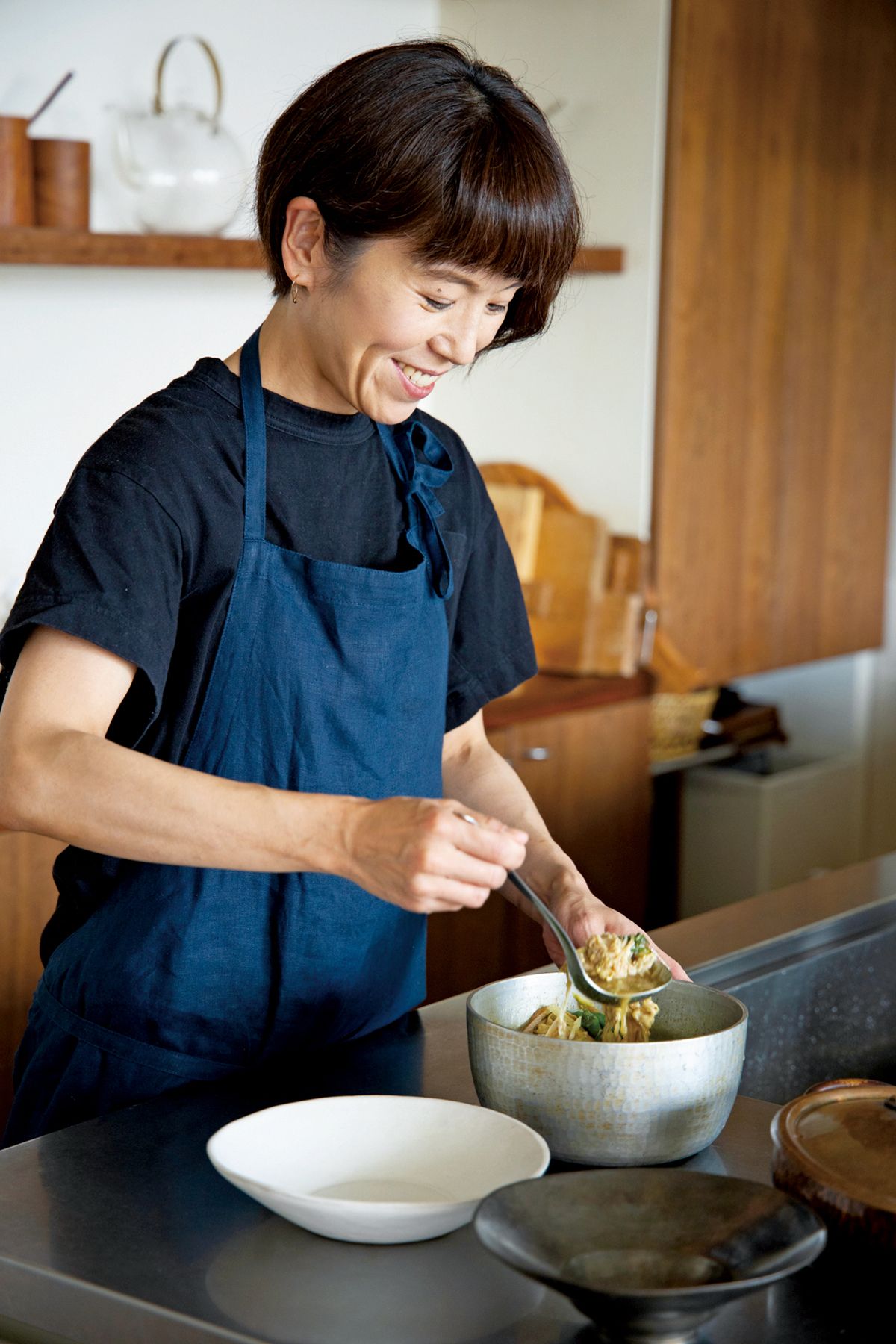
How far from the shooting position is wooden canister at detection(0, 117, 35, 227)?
2.44 m

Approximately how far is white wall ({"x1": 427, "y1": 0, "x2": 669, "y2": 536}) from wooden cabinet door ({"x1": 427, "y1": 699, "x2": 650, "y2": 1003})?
1.70ft

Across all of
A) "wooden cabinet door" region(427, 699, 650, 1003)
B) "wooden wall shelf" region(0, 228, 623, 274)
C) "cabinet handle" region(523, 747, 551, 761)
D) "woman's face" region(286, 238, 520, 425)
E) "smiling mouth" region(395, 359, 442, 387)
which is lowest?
"wooden cabinet door" region(427, 699, 650, 1003)

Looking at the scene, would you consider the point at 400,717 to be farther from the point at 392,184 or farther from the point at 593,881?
the point at 593,881

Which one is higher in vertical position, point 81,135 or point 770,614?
point 81,135

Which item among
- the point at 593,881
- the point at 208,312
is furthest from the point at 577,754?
the point at 208,312

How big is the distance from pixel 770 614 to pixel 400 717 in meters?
2.62

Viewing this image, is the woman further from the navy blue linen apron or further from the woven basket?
the woven basket

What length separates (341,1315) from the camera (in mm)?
874

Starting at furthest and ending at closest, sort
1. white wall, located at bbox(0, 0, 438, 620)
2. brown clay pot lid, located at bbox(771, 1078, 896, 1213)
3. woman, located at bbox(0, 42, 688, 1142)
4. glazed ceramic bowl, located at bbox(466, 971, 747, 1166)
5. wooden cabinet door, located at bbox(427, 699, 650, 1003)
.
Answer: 1. wooden cabinet door, located at bbox(427, 699, 650, 1003)
2. white wall, located at bbox(0, 0, 438, 620)
3. woman, located at bbox(0, 42, 688, 1142)
4. glazed ceramic bowl, located at bbox(466, 971, 747, 1166)
5. brown clay pot lid, located at bbox(771, 1078, 896, 1213)

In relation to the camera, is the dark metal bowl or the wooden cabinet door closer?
the dark metal bowl

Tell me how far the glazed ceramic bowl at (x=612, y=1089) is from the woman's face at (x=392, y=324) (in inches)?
21.3

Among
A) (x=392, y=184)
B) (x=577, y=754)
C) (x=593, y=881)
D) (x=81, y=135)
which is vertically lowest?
(x=593, y=881)

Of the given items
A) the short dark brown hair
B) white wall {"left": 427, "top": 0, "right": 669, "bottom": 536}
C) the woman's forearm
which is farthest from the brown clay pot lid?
white wall {"left": 427, "top": 0, "right": 669, "bottom": 536}

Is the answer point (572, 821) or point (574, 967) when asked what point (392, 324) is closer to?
point (574, 967)
